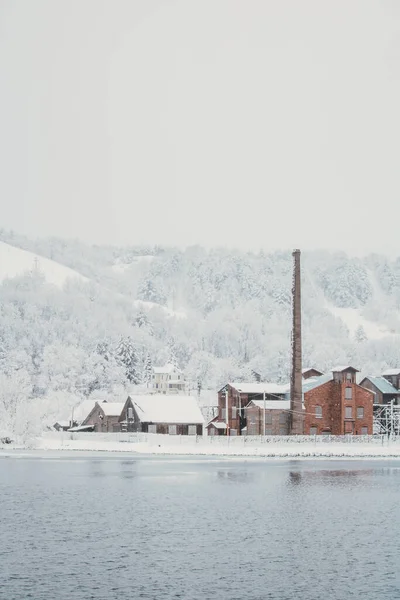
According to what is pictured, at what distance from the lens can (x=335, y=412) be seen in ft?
381

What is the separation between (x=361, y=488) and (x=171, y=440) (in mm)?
49669

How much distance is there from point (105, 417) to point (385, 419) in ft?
118

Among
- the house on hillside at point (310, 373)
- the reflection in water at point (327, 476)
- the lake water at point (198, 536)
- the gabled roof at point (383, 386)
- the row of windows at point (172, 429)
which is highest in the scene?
the house on hillside at point (310, 373)

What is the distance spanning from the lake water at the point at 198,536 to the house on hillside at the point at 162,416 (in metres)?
50.4

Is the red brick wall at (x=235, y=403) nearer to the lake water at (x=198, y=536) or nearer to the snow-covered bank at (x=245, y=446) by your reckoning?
the snow-covered bank at (x=245, y=446)

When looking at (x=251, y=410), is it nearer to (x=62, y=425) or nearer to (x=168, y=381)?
(x=62, y=425)

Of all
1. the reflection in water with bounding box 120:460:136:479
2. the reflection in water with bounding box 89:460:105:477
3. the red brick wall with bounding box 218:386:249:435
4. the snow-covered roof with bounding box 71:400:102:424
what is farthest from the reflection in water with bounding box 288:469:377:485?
the snow-covered roof with bounding box 71:400:102:424

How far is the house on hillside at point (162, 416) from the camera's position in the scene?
123m

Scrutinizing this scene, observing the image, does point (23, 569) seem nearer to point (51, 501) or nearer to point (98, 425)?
point (51, 501)

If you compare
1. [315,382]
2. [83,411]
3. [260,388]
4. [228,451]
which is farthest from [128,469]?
[83,411]

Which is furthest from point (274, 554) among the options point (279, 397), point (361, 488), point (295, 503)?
point (279, 397)

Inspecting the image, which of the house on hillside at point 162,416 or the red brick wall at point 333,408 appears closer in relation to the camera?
the red brick wall at point 333,408

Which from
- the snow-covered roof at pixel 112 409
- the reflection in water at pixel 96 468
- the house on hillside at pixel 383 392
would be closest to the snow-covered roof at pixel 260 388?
the house on hillside at pixel 383 392

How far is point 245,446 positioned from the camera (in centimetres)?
10625
